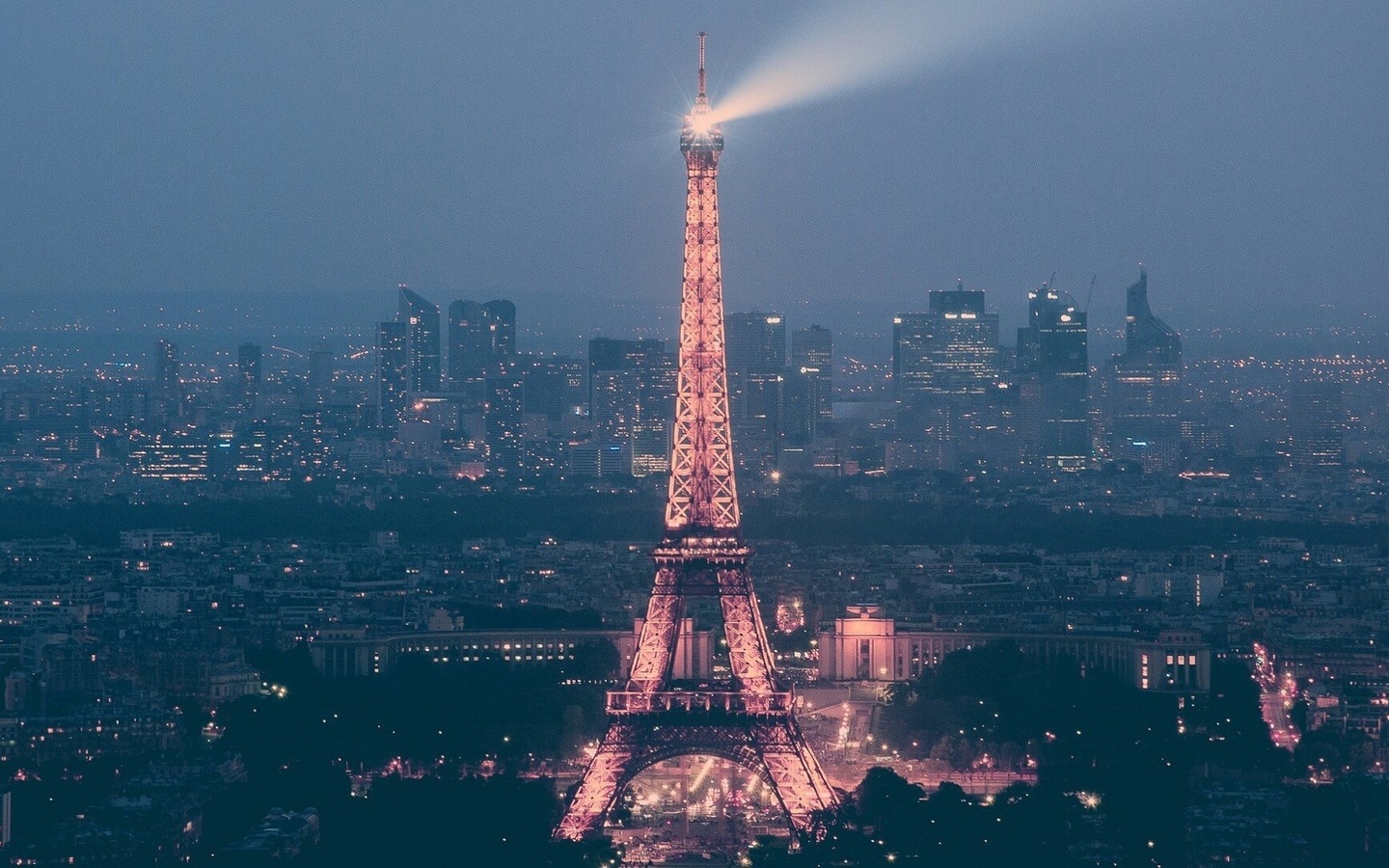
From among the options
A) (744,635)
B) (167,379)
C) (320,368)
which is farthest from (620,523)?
(320,368)

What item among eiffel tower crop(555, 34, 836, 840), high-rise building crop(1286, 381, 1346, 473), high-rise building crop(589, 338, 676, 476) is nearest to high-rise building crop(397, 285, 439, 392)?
high-rise building crop(589, 338, 676, 476)

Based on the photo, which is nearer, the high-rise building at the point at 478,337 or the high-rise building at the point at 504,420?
the high-rise building at the point at 504,420

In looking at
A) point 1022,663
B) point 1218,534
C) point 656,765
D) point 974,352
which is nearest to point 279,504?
point 1218,534

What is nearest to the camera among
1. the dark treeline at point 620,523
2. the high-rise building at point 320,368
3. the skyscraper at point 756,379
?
the dark treeline at point 620,523

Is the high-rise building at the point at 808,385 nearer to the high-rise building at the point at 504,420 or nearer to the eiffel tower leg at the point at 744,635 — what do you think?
the high-rise building at the point at 504,420

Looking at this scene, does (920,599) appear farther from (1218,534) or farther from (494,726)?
(1218,534)

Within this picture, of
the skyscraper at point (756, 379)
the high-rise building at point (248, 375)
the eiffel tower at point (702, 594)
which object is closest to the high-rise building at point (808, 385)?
the skyscraper at point (756, 379)

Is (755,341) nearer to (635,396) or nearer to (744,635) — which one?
(635,396)
